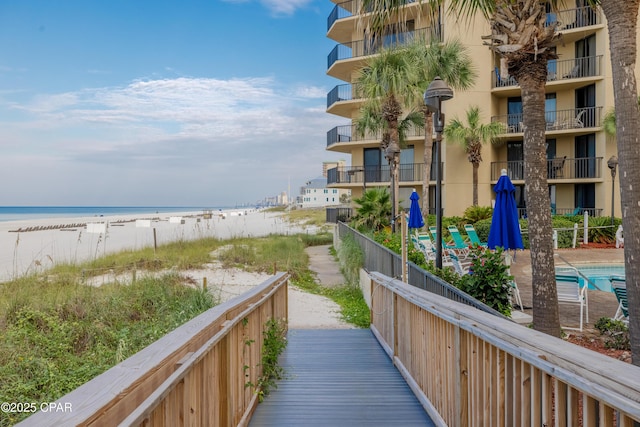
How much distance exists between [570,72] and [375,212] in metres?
14.2

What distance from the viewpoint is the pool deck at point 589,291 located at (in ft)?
26.2

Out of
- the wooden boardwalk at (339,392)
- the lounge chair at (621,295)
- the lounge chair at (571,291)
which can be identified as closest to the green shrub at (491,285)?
the wooden boardwalk at (339,392)

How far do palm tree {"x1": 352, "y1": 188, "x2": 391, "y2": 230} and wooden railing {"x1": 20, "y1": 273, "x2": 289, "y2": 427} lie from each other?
16733 millimetres

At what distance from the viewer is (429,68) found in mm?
18266

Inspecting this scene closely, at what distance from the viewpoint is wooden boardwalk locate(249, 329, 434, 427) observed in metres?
3.95

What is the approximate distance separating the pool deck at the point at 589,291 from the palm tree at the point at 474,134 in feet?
25.8

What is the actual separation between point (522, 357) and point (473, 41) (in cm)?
2663

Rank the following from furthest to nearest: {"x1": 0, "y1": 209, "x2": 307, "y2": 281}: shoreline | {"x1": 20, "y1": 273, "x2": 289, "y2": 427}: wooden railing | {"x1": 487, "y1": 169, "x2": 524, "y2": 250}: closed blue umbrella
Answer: {"x1": 0, "y1": 209, "x2": 307, "y2": 281}: shoreline → {"x1": 487, "y1": 169, "x2": 524, "y2": 250}: closed blue umbrella → {"x1": 20, "y1": 273, "x2": 289, "y2": 427}: wooden railing

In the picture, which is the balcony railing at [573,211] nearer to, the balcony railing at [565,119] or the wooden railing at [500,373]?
the balcony railing at [565,119]

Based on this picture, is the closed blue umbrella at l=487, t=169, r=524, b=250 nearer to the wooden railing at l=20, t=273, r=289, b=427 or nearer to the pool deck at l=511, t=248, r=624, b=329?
the pool deck at l=511, t=248, r=624, b=329

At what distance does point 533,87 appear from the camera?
584 cm

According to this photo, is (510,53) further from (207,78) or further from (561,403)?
(207,78)

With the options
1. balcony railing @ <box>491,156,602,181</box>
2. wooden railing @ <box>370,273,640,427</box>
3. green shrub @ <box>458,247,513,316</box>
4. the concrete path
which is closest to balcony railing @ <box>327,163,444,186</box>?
balcony railing @ <box>491,156,602,181</box>

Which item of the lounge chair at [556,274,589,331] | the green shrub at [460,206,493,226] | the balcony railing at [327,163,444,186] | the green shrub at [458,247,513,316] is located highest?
the balcony railing at [327,163,444,186]
